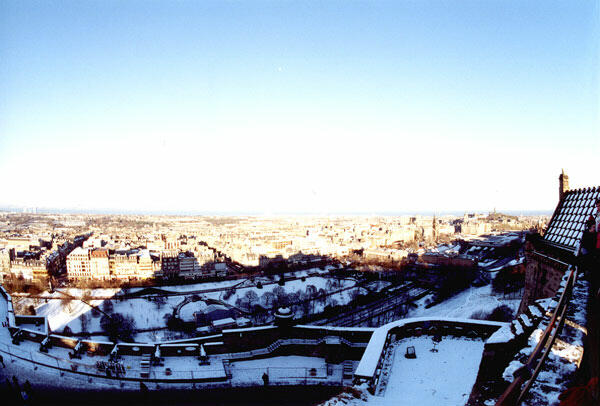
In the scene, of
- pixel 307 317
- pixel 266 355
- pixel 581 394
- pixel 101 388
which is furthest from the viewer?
pixel 307 317

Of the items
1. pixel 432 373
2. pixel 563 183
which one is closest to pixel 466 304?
pixel 563 183

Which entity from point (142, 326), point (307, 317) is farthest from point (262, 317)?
point (142, 326)

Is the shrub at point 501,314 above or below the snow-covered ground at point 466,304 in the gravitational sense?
above

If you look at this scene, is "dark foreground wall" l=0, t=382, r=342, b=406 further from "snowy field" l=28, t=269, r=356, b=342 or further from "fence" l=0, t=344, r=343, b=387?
"snowy field" l=28, t=269, r=356, b=342

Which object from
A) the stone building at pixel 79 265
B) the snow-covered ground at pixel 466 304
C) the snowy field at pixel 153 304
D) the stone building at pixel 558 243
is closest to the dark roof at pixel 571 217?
the stone building at pixel 558 243

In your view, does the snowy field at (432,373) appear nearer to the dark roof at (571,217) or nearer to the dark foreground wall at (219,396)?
the dark roof at (571,217)

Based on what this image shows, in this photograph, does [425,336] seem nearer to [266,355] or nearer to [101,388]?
[266,355]

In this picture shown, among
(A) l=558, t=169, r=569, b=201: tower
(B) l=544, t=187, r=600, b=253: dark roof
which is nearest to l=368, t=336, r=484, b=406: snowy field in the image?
(B) l=544, t=187, r=600, b=253: dark roof
